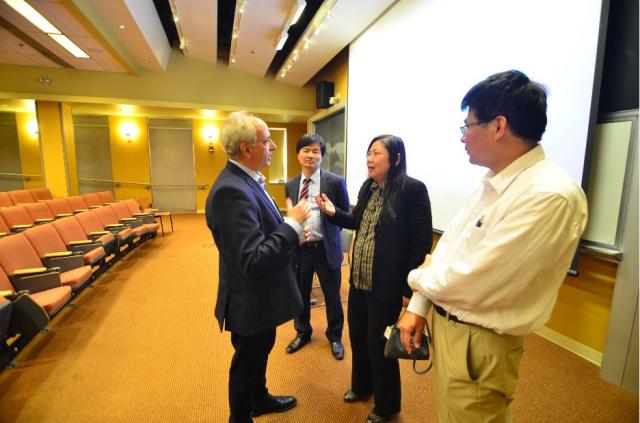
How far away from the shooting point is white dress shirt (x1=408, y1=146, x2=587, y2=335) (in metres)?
0.72

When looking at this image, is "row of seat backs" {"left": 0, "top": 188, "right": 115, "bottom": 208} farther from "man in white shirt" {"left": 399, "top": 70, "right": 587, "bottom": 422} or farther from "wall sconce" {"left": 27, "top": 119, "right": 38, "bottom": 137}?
"man in white shirt" {"left": 399, "top": 70, "right": 587, "bottom": 422}

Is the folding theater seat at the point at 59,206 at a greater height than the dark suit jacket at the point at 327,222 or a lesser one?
lesser

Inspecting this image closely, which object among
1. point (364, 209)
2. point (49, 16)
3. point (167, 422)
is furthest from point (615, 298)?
point (49, 16)

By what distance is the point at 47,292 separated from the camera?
2.33 meters

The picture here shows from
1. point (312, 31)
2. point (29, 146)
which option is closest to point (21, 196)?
point (29, 146)

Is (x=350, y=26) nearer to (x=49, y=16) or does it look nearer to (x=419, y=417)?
(x=49, y=16)

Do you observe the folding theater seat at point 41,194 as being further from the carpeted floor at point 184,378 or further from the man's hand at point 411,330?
the man's hand at point 411,330

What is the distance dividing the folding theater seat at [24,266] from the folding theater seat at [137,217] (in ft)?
7.14

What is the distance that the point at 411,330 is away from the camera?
1.02 m

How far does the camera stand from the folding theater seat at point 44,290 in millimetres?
2177

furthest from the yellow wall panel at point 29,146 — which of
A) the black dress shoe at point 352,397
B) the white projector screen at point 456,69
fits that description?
the black dress shoe at point 352,397

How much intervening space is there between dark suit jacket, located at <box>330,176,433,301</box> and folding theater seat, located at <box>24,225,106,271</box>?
117 inches

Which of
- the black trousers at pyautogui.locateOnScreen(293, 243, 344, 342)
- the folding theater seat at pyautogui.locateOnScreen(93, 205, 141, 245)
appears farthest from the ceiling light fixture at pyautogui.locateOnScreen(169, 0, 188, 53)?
the black trousers at pyautogui.locateOnScreen(293, 243, 344, 342)

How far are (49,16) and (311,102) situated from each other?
519 centimetres
